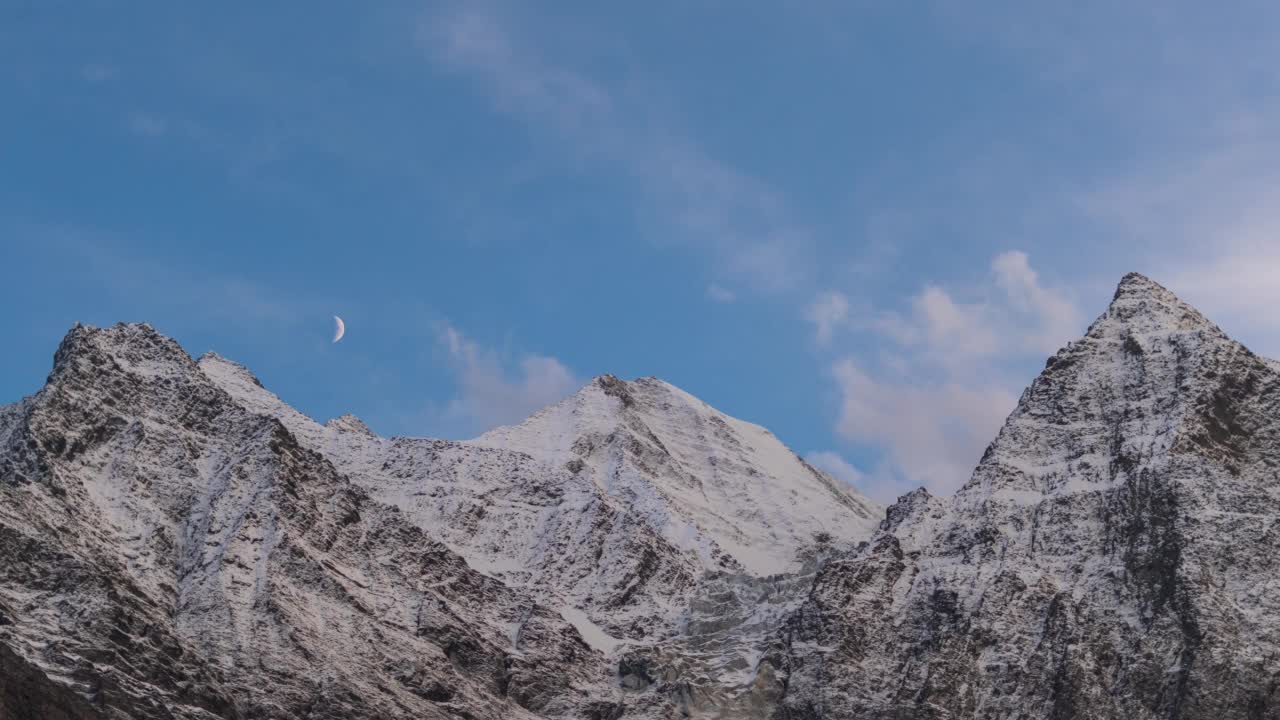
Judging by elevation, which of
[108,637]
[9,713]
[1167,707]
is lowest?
[9,713]

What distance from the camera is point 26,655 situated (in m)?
182

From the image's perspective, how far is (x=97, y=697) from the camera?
182 m

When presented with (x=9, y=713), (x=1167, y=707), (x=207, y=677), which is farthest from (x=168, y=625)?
(x=1167, y=707)

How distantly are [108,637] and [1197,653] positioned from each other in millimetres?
94962

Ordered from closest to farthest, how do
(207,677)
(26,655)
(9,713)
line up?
(9,713), (26,655), (207,677)

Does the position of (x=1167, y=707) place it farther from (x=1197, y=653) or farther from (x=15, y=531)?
(x=15, y=531)

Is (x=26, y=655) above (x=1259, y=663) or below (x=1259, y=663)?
below

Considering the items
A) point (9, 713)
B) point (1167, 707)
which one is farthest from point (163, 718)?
point (1167, 707)

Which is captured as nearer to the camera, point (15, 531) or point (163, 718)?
point (163, 718)

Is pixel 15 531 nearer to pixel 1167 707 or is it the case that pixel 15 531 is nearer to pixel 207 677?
pixel 207 677

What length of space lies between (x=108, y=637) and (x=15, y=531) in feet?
52.7

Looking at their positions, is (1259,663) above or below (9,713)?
above

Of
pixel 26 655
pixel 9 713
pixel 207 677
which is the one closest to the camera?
pixel 9 713

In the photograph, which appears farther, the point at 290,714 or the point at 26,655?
the point at 290,714
